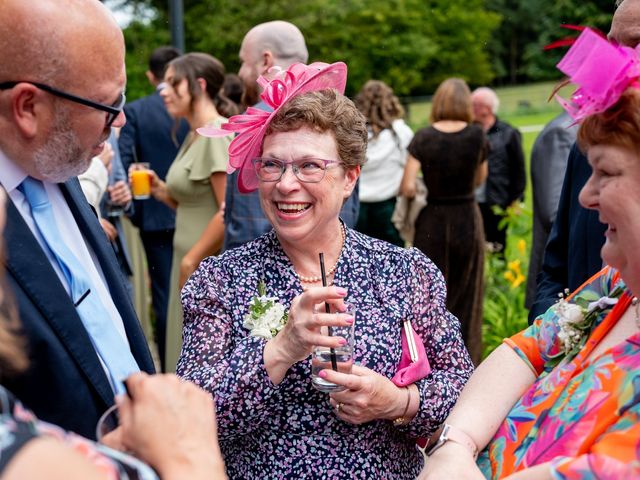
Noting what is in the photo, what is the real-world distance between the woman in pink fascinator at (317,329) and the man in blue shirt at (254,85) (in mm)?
1225

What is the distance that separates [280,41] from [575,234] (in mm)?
2252

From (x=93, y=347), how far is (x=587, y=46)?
147 cm

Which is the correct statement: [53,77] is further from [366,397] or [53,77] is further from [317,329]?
[366,397]

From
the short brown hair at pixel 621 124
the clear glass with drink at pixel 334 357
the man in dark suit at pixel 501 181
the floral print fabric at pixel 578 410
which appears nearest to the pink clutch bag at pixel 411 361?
the clear glass with drink at pixel 334 357

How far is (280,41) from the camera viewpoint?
14.9 feet

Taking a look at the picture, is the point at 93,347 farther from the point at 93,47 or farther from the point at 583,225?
the point at 583,225

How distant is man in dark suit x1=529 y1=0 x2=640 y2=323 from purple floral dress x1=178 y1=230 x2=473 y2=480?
64cm

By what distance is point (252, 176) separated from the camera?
2.84 metres

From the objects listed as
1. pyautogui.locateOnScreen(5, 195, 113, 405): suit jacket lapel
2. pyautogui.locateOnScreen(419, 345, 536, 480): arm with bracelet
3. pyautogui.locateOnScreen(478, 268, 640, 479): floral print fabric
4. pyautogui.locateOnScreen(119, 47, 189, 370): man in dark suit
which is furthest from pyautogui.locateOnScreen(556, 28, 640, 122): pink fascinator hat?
pyautogui.locateOnScreen(119, 47, 189, 370): man in dark suit

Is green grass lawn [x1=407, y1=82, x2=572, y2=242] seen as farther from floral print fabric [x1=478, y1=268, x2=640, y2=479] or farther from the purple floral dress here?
floral print fabric [x1=478, y1=268, x2=640, y2=479]

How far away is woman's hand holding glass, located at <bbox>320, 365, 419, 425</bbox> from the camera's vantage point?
2.27 metres

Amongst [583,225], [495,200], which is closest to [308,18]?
[495,200]

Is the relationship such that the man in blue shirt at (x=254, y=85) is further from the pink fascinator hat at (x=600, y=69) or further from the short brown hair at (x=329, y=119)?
the pink fascinator hat at (x=600, y=69)

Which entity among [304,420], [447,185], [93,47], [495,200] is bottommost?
[495,200]
